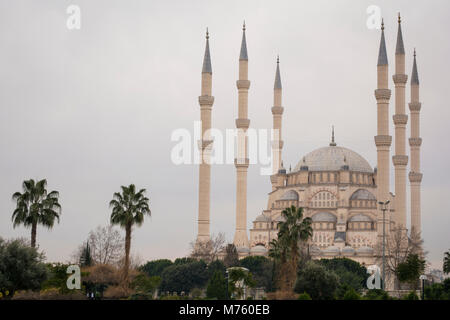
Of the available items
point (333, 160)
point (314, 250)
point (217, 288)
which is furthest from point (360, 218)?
point (217, 288)

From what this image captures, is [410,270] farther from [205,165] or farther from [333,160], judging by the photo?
[333,160]

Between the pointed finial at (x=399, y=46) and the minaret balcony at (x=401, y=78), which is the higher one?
the pointed finial at (x=399, y=46)

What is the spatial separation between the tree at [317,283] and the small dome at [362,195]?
5453 cm

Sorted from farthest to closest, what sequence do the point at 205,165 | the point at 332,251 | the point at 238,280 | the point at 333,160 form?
the point at 333,160 → the point at 332,251 → the point at 205,165 → the point at 238,280

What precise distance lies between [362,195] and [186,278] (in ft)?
114

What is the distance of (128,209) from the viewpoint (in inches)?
1816

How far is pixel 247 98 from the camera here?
8150cm

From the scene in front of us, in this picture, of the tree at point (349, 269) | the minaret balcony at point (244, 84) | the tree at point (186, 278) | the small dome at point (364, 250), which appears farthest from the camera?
the small dome at point (364, 250)

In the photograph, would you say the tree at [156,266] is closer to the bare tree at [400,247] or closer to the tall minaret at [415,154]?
the bare tree at [400,247]

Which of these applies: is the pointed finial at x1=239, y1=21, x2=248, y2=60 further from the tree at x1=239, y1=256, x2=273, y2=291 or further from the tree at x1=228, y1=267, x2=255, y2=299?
the tree at x1=228, y1=267, x2=255, y2=299

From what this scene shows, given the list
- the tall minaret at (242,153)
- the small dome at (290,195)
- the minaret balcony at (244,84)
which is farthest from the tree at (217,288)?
the small dome at (290,195)

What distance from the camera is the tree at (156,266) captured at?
76.7 metres

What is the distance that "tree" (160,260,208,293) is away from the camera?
2650 inches
